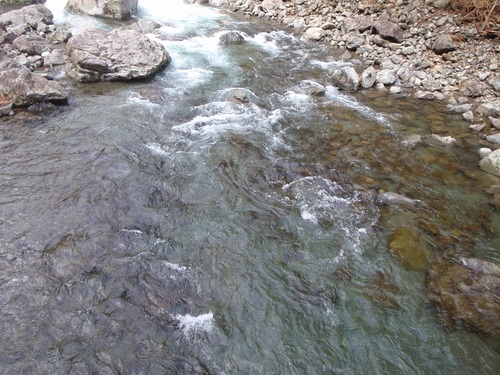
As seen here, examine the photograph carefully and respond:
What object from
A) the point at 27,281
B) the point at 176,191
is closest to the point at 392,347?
the point at 176,191

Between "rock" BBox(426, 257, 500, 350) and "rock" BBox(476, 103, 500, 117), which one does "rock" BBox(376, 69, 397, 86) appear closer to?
"rock" BBox(476, 103, 500, 117)

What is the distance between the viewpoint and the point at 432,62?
43.3 ft

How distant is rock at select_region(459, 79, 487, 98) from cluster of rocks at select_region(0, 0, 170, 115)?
1007 cm

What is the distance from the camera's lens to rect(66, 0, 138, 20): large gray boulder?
15.6 m

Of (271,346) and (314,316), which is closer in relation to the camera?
(271,346)

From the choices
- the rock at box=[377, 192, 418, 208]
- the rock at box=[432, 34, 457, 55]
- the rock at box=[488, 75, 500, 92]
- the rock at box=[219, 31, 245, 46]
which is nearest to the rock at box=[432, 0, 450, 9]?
the rock at box=[432, 34, 457, 55]

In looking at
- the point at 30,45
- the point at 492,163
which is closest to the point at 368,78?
the point at 492,163

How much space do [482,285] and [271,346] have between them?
3540mm

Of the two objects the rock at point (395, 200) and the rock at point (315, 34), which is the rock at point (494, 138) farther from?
the rock at point (315, 34)

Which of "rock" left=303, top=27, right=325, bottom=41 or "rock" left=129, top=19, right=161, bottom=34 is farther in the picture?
"rock" left=303, top=27, right=325, bottom=41

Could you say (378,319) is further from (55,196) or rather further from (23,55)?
(23,55)

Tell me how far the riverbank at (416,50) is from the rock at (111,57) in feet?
21.3

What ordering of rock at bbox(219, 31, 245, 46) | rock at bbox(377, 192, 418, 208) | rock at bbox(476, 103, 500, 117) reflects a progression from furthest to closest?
rock at bbox(219, 31, 245, 46), rock at bbox(476, 103, 500, 117), rock at bbox(377, 192, 418, 208)

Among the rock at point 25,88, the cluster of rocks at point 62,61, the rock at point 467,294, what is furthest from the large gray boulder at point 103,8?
the rock at point 467,294
